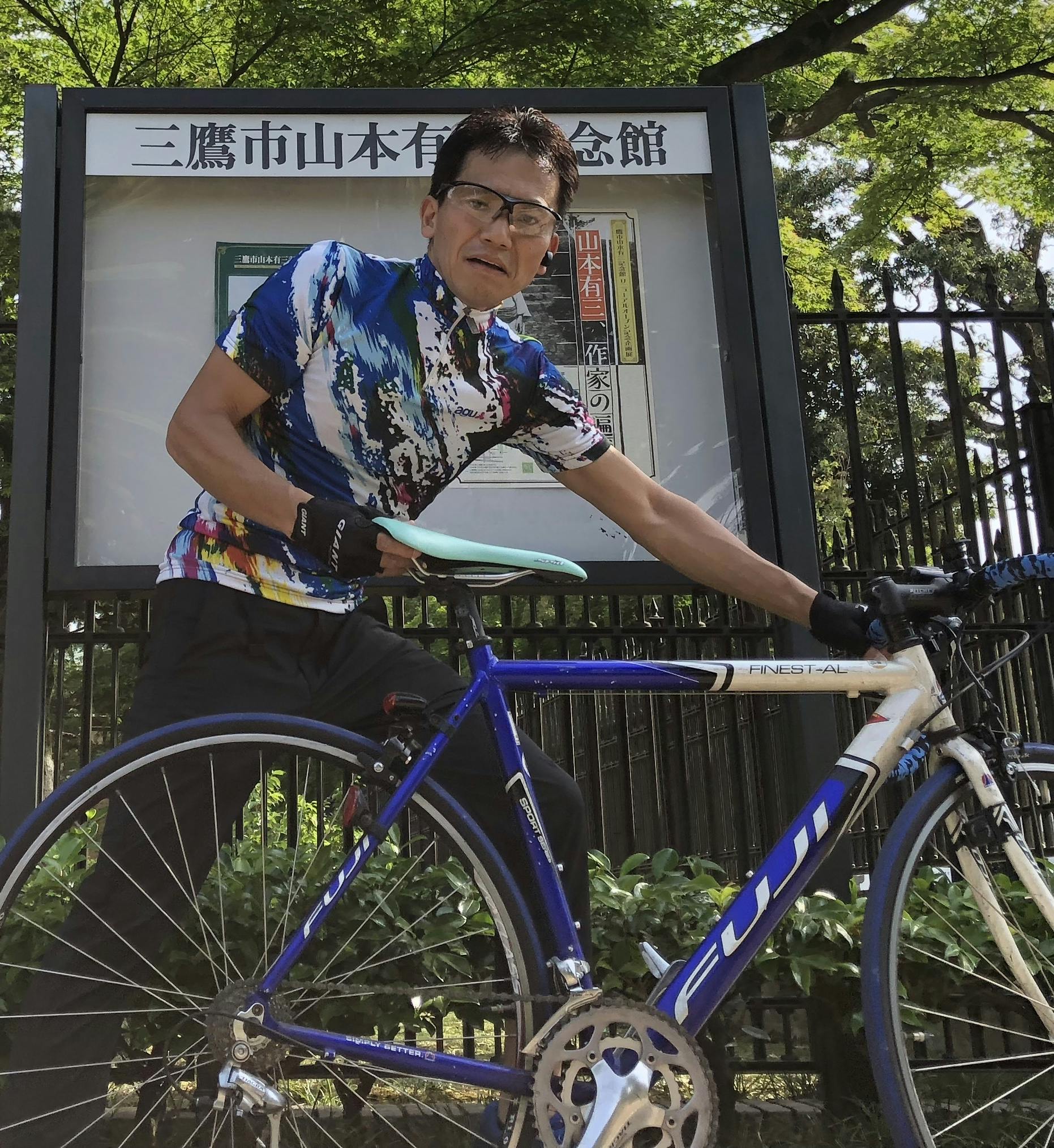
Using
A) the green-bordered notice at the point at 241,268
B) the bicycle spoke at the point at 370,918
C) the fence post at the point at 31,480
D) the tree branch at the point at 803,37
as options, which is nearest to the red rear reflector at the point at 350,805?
the bicycle spoke at the point at 370,918

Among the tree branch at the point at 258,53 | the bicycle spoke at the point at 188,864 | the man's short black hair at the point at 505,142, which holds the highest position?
the tree branch at the point at 258,53

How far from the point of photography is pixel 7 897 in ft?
6.86

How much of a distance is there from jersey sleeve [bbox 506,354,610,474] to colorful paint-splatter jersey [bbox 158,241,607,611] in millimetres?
10

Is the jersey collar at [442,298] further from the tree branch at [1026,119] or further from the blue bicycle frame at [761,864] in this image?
the tree branch at [1026,119]

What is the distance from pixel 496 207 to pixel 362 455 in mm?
658

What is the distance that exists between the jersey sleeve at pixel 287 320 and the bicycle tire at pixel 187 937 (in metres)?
0.78

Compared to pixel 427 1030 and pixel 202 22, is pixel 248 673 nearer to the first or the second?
pixel 427 1030

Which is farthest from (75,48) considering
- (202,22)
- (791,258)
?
(791,258)

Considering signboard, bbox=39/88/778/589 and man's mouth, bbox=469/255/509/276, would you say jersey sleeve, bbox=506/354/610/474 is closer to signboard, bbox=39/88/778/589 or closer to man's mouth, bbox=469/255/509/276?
man's mouth, bbox=469/255/509/276

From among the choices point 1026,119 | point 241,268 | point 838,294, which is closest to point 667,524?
point 241,268

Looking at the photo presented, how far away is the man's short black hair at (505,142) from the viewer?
9.07ft

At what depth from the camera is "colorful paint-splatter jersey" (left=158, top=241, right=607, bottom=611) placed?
2582mm

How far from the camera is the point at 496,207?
Result: 108 inches

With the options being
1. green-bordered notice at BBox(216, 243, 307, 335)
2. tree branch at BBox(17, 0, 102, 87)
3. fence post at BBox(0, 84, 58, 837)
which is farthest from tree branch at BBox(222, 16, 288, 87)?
green-bordered notice at BBox(216, 243, 307, 335)
